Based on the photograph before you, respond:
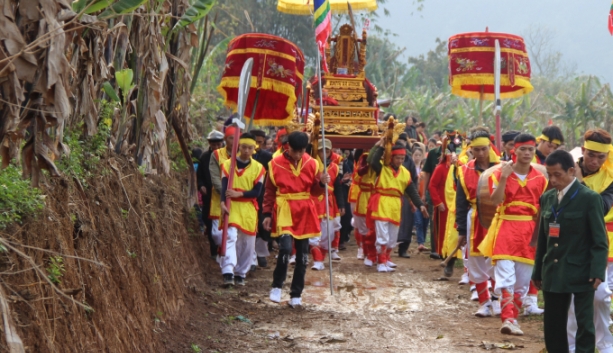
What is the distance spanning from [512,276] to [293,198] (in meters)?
2.67

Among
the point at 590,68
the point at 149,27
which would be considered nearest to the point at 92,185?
the point at 149,27

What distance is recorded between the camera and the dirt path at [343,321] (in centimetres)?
752

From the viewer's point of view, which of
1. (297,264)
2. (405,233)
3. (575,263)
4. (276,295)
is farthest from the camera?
(405,233)

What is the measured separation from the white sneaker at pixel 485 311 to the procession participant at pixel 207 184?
4133mm

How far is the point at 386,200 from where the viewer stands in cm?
1248

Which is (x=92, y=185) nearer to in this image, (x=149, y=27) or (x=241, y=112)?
(x=149, y=27)

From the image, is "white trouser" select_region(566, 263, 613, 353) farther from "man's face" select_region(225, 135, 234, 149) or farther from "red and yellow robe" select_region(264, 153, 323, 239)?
"man's face" select_region(225, 135, 234, 149)

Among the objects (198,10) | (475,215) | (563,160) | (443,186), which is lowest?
(443,186)

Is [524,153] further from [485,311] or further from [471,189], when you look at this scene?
[485,311]

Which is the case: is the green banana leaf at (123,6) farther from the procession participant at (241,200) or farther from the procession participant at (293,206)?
the procession participant at (241,200)

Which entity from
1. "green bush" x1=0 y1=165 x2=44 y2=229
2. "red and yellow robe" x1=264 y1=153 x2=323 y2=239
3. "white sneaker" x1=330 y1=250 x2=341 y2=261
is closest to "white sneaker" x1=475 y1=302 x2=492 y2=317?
"red and yellow robe" x1=264 y1=153 x2=323 y2=239

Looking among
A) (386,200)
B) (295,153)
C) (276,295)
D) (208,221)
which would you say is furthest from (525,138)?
(208,221)

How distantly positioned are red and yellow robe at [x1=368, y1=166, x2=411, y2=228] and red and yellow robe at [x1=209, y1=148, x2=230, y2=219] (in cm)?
239

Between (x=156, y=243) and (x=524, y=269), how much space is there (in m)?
3.46
